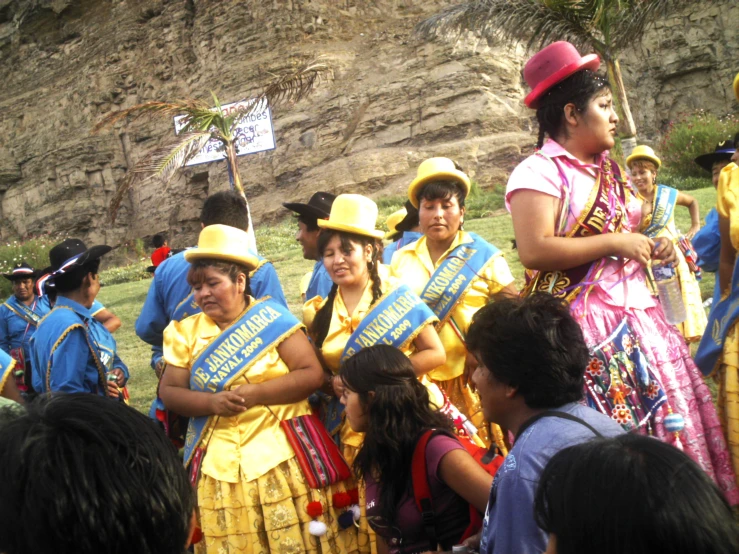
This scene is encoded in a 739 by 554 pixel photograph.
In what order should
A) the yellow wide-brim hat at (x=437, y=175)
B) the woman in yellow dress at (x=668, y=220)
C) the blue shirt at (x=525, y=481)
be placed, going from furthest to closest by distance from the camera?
the woman in yellow dress at (x=668, y=220) < the yellow wide-brim hat at (x=437, y=175) < the blue shirt at (x=525, y=481)

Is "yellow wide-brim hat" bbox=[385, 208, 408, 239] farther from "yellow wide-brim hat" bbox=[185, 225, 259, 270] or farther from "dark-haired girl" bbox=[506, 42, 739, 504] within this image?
"dark-haired girl" bbox=[506, 42, 739, 504]

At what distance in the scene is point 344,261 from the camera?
361cm

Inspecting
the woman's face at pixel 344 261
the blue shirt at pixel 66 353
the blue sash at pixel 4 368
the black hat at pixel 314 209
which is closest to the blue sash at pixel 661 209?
the black hat at pixel 314 209

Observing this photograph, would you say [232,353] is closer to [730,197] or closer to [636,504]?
[730,197]

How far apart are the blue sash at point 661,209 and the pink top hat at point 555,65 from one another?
3.01 metres

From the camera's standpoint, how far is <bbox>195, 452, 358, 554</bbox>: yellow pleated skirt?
10.3ft

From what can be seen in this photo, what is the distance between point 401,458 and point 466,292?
1.36 meters

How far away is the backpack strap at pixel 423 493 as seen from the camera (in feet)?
8.48

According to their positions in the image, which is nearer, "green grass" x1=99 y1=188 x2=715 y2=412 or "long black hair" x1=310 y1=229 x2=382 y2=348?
"long black hair" x1=310 y1=229 x2=382 y2=348

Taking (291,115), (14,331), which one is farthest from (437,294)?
(291,115)

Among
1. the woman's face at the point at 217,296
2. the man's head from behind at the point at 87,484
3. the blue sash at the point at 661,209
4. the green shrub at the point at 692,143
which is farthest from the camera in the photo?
the green shrub at the point at 692,143

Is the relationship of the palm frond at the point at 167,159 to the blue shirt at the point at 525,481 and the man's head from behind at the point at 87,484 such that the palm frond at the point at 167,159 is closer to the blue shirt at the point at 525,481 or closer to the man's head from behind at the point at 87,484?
the blue shirt at the point at 525,481

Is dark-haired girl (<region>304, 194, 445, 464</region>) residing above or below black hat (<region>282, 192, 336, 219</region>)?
below

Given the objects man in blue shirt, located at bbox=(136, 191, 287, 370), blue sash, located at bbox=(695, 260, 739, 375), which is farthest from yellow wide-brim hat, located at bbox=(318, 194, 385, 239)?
blue sash, located at bbox=(695, 260, 739, 375)
